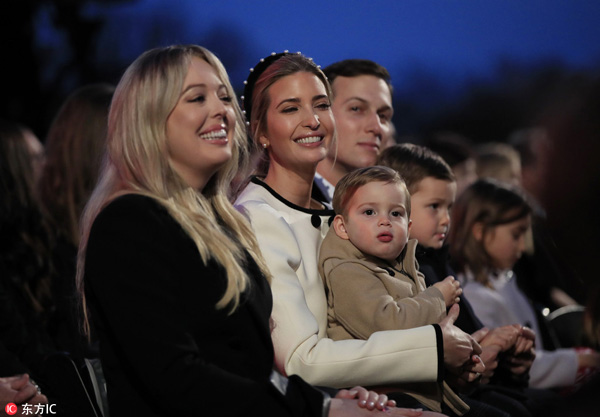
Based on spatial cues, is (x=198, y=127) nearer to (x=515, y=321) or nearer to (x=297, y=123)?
(x=297, y=123)

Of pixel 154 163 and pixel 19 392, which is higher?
pixel 154 163

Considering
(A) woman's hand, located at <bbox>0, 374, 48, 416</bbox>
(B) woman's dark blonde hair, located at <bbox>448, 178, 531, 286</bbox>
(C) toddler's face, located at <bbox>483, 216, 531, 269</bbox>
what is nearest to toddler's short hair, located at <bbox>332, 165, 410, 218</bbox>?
(A) woman's hand, located at <bbox>0, 374, 48, 416</bbox>

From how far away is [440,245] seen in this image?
3418 mm

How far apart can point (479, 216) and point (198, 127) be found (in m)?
2.41

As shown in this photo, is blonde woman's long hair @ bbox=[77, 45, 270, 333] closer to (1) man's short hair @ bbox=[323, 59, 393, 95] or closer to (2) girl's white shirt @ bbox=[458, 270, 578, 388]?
(1) man's short hair @ bbox=[323, 59, 393, 95]

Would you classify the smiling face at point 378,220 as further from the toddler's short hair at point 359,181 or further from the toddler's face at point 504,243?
the toddler's face at point 504,243

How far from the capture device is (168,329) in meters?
2.21

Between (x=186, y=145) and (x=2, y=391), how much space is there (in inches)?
53.4

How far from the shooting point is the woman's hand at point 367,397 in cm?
246

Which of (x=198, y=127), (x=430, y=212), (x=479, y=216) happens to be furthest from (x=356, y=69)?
(x=198, y=127)

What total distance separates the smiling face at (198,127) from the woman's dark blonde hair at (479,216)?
7.09 ft

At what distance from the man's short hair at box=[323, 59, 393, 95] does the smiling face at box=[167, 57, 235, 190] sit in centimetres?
156

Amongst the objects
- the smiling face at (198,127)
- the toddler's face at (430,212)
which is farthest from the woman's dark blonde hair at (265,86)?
the toddler's face at (430,212)

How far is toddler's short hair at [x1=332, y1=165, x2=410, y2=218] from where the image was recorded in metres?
2.86
